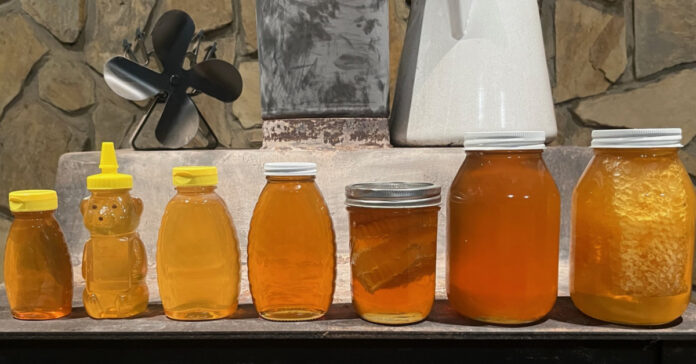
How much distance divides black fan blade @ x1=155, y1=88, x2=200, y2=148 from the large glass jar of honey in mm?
368

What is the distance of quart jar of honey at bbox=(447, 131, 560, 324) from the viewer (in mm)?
446

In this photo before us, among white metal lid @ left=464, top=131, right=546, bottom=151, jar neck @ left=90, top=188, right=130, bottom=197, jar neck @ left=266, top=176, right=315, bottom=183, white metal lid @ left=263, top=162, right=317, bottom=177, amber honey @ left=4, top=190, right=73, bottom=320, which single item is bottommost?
amber honey @ left=4, top=190, right=73, bottom=320

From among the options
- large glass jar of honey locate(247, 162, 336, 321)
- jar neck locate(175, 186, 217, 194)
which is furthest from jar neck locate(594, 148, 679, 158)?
jar neck locate(175, 186, 217, 194)

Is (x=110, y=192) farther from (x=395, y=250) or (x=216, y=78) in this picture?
(x=216, y=78)

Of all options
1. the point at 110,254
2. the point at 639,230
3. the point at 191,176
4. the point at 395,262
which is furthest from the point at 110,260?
the point at 639,230

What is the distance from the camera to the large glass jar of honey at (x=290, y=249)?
469 millimetres

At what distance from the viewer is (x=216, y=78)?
2.78ft

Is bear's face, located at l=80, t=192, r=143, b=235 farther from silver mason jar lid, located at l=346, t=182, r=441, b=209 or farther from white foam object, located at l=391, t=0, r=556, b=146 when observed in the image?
white foam object, located at l=391, t=0, r=556, b=146

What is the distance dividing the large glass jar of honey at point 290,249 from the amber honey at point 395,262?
4cm

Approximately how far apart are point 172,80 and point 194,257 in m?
0.44

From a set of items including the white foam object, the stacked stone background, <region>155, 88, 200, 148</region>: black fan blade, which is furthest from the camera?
the stacked stone background

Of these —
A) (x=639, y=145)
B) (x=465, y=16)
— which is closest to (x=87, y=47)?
(x=465, y=16)

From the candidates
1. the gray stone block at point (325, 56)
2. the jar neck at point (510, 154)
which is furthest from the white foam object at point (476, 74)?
the jar neck at point (510, 154)
